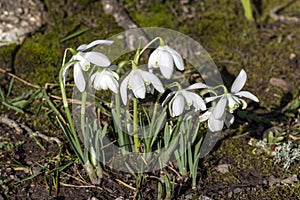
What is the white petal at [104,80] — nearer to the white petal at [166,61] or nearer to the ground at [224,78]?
the white petal at [166,61]

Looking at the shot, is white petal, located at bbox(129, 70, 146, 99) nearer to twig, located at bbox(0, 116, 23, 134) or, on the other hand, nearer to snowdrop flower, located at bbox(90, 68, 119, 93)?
snowdrop flower, located at bbox(90, 68, 119, 93)

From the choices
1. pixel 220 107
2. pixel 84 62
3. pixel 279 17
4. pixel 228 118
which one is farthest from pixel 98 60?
pixel 279 17

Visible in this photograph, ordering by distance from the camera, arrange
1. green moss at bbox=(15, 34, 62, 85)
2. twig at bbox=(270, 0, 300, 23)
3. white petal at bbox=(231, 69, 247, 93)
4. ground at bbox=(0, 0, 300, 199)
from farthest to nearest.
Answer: twig at bbox=(270, 0, 300, 23) < green moss at bbox=(15, 34, 62, 85) < ground at bbox=(0, 0, 300, 199) < white petal at bbox=(231, 69, 247, 93)

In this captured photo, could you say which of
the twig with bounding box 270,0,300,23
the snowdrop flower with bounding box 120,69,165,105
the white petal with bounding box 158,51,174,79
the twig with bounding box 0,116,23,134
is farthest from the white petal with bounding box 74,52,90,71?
the twig with bounding box 270,0,300,23

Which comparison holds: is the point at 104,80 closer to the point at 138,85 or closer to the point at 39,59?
the point at 138,85

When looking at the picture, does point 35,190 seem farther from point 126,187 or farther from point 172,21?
point 172,21

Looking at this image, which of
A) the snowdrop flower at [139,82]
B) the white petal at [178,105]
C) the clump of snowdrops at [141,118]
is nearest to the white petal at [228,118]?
the clump of snowdrops at [141,118]
